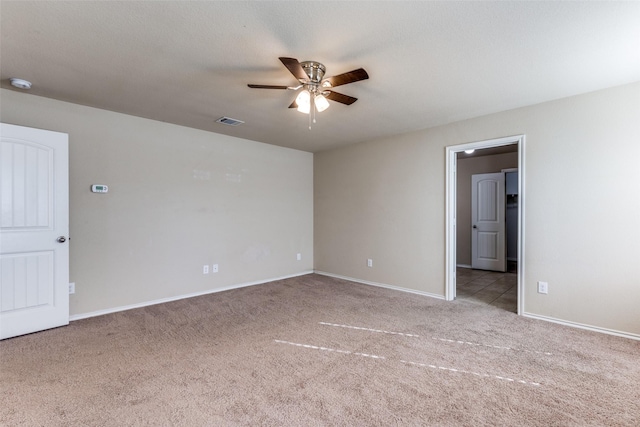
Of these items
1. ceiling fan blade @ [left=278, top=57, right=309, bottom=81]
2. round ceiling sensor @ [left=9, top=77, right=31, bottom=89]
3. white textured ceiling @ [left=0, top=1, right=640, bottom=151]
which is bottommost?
ceiling fan blade @ [left=278, top=57, right=309, bottom=81]

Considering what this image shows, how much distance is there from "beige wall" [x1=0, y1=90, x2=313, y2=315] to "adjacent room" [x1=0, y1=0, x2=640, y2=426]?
3 cm

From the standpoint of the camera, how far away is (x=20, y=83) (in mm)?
2656

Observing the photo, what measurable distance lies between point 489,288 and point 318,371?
3.49m

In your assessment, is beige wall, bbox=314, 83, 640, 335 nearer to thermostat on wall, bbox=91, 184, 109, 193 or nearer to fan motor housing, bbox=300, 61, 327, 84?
fan motor housing, bbox=300, 61, 327, 84

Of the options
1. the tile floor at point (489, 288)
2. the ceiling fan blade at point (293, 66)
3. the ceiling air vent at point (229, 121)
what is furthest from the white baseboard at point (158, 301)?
the ceiling fan blade at point (293, 66)

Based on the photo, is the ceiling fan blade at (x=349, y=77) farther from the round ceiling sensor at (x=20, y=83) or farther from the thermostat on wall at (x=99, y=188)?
the thermostat on wall at (x=99, y=188)

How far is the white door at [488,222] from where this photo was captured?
5.86 meters

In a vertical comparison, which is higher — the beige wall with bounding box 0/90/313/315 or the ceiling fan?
the ceiling fan

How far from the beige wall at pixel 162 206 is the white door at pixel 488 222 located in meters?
3.77

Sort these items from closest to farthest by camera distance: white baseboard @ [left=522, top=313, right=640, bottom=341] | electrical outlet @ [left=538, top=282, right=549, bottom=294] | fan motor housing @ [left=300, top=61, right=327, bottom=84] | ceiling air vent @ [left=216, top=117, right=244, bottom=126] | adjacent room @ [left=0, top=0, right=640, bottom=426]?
1. adjacent room @ [left=0, top=0, right=640, bottom=426]
2. fan motor housing @ [left=300, top=61, right=327, bottom=84]
3. white baseboard @ [left=522, top=313, right=640, bottom=341]
4. electrical outlet @ [left=538, top=282, right=549, bottom=294]
5. ceiling air vent @ [left=216, top=117, right=244, bottom=126]

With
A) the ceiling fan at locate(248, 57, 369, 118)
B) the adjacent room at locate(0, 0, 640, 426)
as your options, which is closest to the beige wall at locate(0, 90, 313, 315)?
the adjacent room at locate(0, 0, 640, 426)

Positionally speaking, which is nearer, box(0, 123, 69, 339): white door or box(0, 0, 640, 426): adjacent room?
box(0, 0, 640, 426): adjacent room

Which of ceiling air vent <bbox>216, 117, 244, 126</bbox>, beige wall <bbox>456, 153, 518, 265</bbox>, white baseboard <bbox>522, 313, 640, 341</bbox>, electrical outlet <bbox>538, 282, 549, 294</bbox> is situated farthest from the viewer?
beige wall <bbox>456, 153, 518, 265</bbox>

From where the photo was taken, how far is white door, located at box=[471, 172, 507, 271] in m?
5.86
